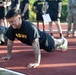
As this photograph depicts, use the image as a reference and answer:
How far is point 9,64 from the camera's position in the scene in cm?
607

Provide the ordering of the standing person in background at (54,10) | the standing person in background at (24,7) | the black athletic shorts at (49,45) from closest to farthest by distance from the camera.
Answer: the black athletic shorts at (49,45) < the standing person in background at (54,10) < the standing person in background at (24,7)

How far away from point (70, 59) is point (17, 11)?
1659 mm

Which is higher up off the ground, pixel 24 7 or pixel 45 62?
pixel 24 7

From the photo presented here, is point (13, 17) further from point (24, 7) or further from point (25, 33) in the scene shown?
point (24, 7)

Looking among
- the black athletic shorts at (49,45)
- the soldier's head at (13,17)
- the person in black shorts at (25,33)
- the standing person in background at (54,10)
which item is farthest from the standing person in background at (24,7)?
the soldier's head at (13,17)

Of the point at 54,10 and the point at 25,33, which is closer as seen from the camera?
the point at 25,33

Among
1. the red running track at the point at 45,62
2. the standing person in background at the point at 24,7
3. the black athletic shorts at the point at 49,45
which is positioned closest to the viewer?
the red running track at the point at 45,62

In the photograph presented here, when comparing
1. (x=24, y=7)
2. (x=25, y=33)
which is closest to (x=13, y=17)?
(x=25, y=33)

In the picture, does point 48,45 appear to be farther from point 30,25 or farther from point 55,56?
point 30,25

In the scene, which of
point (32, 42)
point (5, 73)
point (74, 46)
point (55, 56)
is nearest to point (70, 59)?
point (55, 56)

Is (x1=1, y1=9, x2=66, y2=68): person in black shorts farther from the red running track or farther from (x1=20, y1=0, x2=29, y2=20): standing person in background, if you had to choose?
(x1=20, y1=0, x2=29, y2=20): standing person in background

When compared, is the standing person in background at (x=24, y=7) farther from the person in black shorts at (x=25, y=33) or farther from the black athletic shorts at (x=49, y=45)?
the person in black shorts at (x=25, y=33)

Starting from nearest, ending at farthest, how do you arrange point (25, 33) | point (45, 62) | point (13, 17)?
point (13, 17) → point (25, 33) → point (45, 62)

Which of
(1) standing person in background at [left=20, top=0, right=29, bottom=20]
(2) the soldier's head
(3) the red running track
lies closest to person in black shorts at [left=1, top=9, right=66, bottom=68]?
(2) the soldier's head
